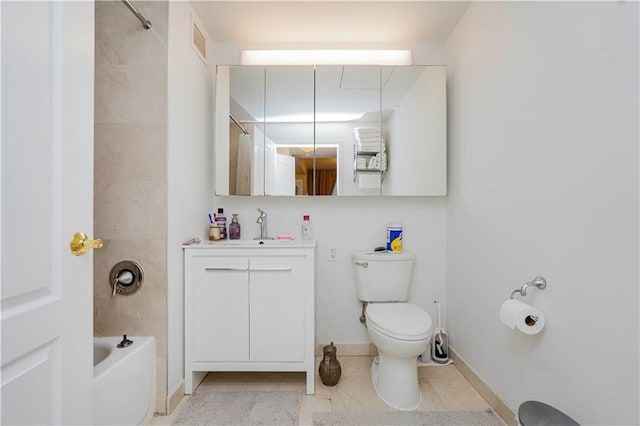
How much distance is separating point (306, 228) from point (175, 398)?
49.5 inches

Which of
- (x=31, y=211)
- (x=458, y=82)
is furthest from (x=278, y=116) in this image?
(x=31, y=211)

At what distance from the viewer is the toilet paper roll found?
116 cm

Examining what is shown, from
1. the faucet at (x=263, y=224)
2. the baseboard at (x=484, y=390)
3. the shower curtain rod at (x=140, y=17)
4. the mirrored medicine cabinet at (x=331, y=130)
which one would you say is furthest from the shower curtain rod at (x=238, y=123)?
the baseboard at (x=484, y=390)

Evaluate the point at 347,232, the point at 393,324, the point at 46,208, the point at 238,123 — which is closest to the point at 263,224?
the point at 347,232

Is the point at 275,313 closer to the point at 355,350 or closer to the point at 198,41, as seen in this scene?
the point at 355,350

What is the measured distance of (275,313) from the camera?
1.67 metres

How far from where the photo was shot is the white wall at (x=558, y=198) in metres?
0.90

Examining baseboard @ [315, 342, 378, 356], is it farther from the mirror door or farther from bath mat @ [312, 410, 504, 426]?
the mirror door

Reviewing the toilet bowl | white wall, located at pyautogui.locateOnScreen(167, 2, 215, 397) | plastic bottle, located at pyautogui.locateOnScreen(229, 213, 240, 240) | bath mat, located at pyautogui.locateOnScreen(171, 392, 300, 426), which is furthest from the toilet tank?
white wall, located at pyautogui.locateOnScreen(167, 2, 215, 397)

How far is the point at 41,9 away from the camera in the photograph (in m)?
0.70

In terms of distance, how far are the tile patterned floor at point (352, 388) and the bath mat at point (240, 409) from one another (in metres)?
0.05

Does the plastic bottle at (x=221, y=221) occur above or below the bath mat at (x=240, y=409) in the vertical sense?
above

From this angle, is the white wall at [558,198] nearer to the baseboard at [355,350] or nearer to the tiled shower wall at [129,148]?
the baseboard at [355,350]

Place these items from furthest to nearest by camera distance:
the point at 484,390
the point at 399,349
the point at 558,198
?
the point at 484,390 → the point at 399,349 → the point at 558,198
